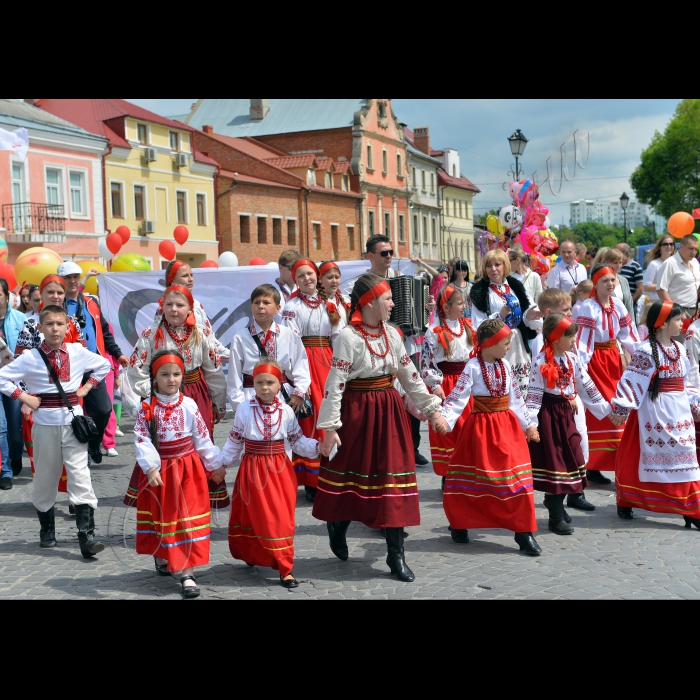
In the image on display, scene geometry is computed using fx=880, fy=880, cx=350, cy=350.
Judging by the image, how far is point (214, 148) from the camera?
45.5 meters

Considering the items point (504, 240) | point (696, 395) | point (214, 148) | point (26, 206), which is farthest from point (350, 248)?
point (696, 395)

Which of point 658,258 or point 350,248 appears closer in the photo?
point 658,258

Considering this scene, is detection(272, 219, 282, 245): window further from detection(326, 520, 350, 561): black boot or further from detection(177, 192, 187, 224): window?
detection(326, 520, 350, 561): black boot

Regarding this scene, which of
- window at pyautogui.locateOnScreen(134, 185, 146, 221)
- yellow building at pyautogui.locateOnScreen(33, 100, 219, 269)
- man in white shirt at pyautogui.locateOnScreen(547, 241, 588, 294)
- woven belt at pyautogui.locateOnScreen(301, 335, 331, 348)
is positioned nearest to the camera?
woven belt at pyautogui.locateOnScreen(301, 335, 331, 348)

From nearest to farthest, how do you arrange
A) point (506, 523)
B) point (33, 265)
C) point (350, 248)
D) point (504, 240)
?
1. point (506, 523)
2. point (33, 265)
3. point (504, 240)
4. point (350, 248)

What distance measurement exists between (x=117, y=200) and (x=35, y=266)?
25.7 m

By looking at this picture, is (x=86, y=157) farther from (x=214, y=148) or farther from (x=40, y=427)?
(x=40, y=427)

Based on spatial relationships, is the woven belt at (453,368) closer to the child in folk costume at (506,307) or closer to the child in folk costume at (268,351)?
the child in folk costume at (506,307)

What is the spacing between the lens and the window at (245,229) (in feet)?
141

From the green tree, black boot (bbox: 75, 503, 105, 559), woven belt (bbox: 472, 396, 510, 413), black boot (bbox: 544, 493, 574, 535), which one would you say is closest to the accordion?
woven belt (bbox: 472, 396, 510, 413)

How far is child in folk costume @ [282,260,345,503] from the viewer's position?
7418mm

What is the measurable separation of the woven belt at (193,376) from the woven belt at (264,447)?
120 cm

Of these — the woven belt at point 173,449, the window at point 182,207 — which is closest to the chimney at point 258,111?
the window at point 182,207
